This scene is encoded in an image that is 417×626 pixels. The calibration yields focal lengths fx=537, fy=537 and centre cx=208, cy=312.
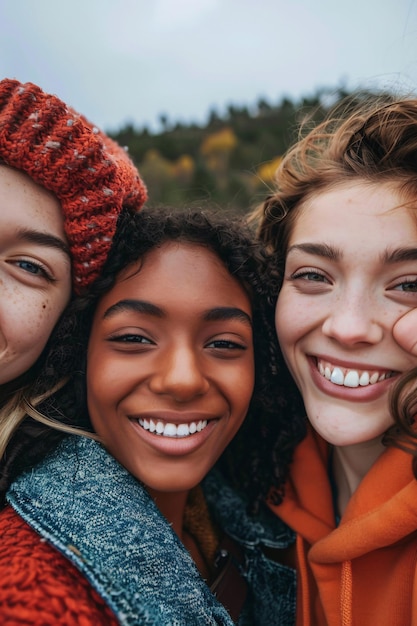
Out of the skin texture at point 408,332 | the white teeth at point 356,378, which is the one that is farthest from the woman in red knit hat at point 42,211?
the skin texture at point 408,332

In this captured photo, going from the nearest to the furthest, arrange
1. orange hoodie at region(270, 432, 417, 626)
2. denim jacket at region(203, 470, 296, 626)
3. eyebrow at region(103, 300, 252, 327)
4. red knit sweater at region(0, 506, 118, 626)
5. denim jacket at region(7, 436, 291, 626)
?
red knit sweater at region(0, 506, 118, 626) → denim jacket at region(7, 436, 291, 626) → orange hoodie at region(270, 432, 417, 626) → eyebrow at region(103, 300, 252, 327) → denim jacket at region(203, 470, 296, 626)

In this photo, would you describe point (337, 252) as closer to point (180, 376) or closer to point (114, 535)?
point (180, 376)

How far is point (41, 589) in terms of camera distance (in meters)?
1.46

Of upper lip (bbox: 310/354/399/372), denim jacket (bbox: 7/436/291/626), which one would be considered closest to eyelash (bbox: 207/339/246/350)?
upper lip (bbox: 310/354/399/372)

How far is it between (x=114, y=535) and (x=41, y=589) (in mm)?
282

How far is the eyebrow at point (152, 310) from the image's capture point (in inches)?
82.1

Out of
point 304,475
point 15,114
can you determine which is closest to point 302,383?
point 304,475

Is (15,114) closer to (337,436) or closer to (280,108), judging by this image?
(337,436)

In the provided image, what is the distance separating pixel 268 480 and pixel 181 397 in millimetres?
822

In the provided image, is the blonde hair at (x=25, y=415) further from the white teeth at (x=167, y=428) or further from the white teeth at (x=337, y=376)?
the white teeth at (x=337, y=376)

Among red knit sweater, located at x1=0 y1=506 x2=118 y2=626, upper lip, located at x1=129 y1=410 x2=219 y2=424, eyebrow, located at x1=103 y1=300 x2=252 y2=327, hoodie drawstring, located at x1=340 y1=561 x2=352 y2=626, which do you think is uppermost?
eyebrow, located at x1=103 y1=300 x2=252 y2=327

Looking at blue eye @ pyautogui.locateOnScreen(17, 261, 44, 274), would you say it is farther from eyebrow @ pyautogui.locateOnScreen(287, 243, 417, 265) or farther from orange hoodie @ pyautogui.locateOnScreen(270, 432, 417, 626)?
orange hoodie @ pyautogui.locateOnScreen(270, 432, 417, 626)

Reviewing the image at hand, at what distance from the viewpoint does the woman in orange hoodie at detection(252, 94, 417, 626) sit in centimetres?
195

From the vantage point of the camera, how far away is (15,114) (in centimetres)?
199
